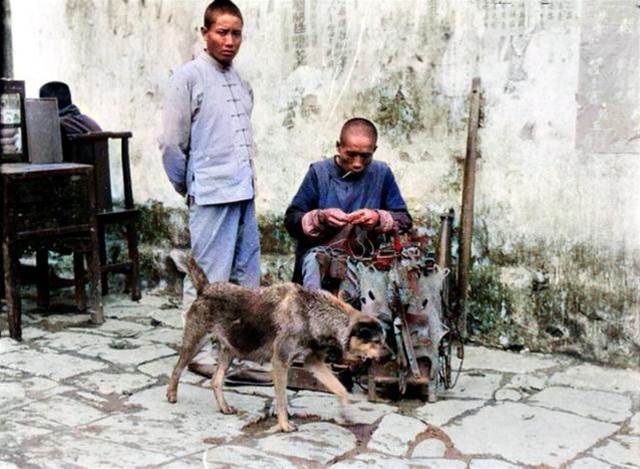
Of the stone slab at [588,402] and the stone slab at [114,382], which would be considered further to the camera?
the stone slab at [114,382]

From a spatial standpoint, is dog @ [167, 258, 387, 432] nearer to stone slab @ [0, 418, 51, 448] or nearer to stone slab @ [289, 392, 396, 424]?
stone slab @ [289, 392, 396, 424]

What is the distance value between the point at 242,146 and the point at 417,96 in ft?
4.89

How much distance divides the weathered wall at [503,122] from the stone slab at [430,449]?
74.2 inches

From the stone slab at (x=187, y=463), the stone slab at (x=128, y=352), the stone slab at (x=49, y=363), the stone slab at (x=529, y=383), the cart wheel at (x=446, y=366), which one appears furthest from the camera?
the stone slab at (x=128, y=352)

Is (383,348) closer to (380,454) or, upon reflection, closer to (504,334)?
(380,454)

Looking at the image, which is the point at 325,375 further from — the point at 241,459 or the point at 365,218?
the point at 365,218

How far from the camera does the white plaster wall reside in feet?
19.1

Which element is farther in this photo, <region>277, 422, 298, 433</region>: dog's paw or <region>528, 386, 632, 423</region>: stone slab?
<region>528, 386, 632, 423</region>: stone slab

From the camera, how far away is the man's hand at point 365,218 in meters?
5.23

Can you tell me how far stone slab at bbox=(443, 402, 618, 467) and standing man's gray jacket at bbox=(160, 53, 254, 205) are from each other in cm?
194

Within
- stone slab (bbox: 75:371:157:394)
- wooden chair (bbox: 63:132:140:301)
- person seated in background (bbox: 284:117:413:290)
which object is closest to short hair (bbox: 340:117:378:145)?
person seated in background (bbox: 284:117:413:290)

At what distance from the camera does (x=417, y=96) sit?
21.5 feet

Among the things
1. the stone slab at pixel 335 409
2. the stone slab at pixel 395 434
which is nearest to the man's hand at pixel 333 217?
the stone slab at pixel 335 409

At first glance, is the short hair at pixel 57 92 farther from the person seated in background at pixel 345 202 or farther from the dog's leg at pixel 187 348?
the dog's leg at pixel 187 348
